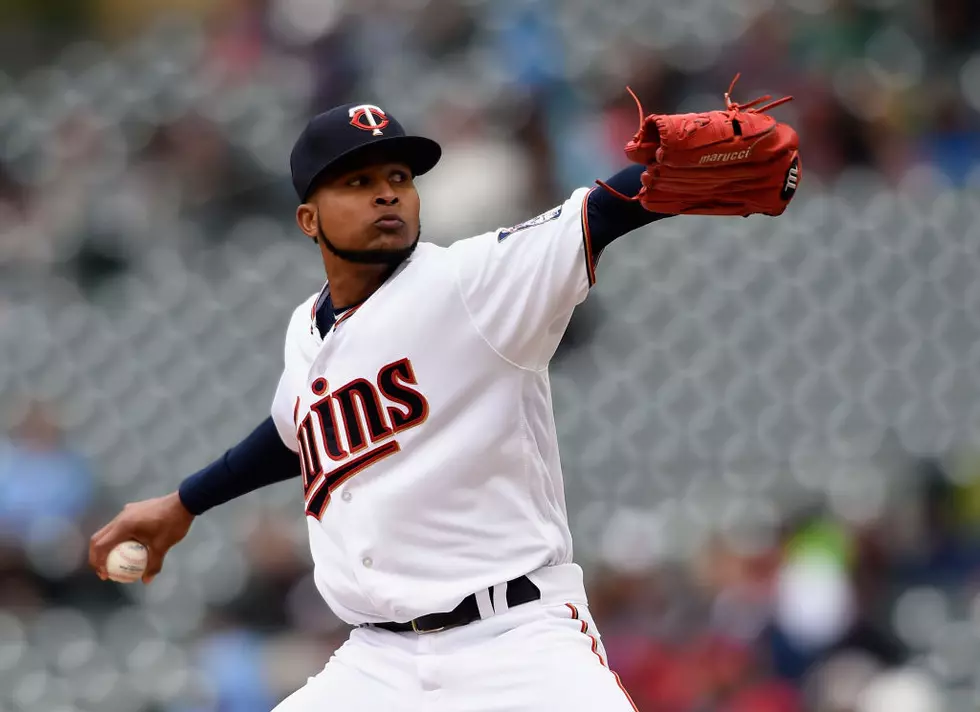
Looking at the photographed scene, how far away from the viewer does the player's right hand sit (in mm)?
2814

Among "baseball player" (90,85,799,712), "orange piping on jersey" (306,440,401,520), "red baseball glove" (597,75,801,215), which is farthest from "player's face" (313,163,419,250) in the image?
"red baseball glove" (597,75,801,215)

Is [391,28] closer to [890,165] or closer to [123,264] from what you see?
[123,264]

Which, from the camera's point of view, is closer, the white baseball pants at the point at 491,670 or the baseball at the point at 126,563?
the white baseball pants at the point at 491,670

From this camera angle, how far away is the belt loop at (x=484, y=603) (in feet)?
7.47

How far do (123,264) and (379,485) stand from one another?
311 cm

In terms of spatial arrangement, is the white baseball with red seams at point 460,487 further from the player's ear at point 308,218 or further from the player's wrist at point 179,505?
the player's wrist at point 179,505

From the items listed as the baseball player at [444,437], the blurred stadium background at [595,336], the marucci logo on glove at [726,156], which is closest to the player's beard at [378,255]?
the baseball player at [444,437]

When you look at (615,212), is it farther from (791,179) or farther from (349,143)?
(349,143)

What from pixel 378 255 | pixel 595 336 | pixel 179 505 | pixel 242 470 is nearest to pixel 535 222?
pixel 378 255

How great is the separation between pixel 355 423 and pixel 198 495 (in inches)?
25.3

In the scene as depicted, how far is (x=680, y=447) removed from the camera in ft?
15.3

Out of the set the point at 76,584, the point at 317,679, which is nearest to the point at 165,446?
the point at 76,584

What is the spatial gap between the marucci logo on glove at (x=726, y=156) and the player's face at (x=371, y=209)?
2.10 ft

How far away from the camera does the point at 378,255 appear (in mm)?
2430
